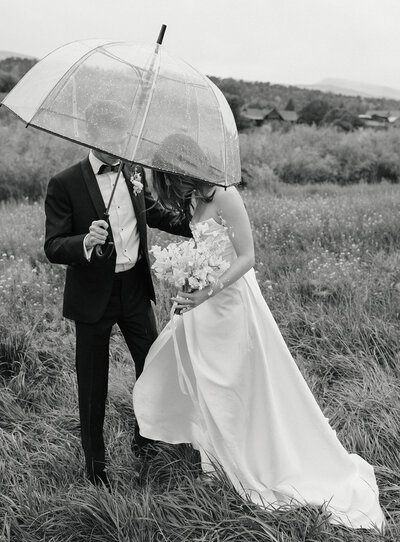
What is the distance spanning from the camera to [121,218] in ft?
9.90

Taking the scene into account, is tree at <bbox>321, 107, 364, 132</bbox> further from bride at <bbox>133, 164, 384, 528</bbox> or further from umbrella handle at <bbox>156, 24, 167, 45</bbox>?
umbrella handle at <bbox>156, 24, 167, 45</bbox>

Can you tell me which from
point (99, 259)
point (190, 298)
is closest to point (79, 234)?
point (99, 259)

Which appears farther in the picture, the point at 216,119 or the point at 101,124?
the point at 216,119

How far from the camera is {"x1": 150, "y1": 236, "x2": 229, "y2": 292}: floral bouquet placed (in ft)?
8.63

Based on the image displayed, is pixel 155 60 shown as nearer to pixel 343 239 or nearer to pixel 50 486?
pixel 50 486

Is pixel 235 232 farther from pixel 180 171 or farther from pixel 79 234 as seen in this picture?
pixel 79 234

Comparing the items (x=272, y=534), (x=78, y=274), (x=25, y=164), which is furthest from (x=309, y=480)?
(x=25, y=164)

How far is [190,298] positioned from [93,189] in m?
0.76

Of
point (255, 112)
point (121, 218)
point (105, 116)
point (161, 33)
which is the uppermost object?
point (161, 33)

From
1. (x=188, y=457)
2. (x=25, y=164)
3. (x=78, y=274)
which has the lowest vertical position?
(x=25, y=164)

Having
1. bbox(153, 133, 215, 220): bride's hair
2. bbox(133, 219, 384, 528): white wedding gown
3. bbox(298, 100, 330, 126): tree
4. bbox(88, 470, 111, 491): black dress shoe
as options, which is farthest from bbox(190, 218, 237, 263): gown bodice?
bbox(298, 100, 330, 126): tree

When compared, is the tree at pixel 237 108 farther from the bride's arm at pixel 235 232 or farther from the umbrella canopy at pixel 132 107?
the umbrella canopy at pixel 132 107

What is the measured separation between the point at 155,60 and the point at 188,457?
2.22 metres

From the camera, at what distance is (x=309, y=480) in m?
3.08
